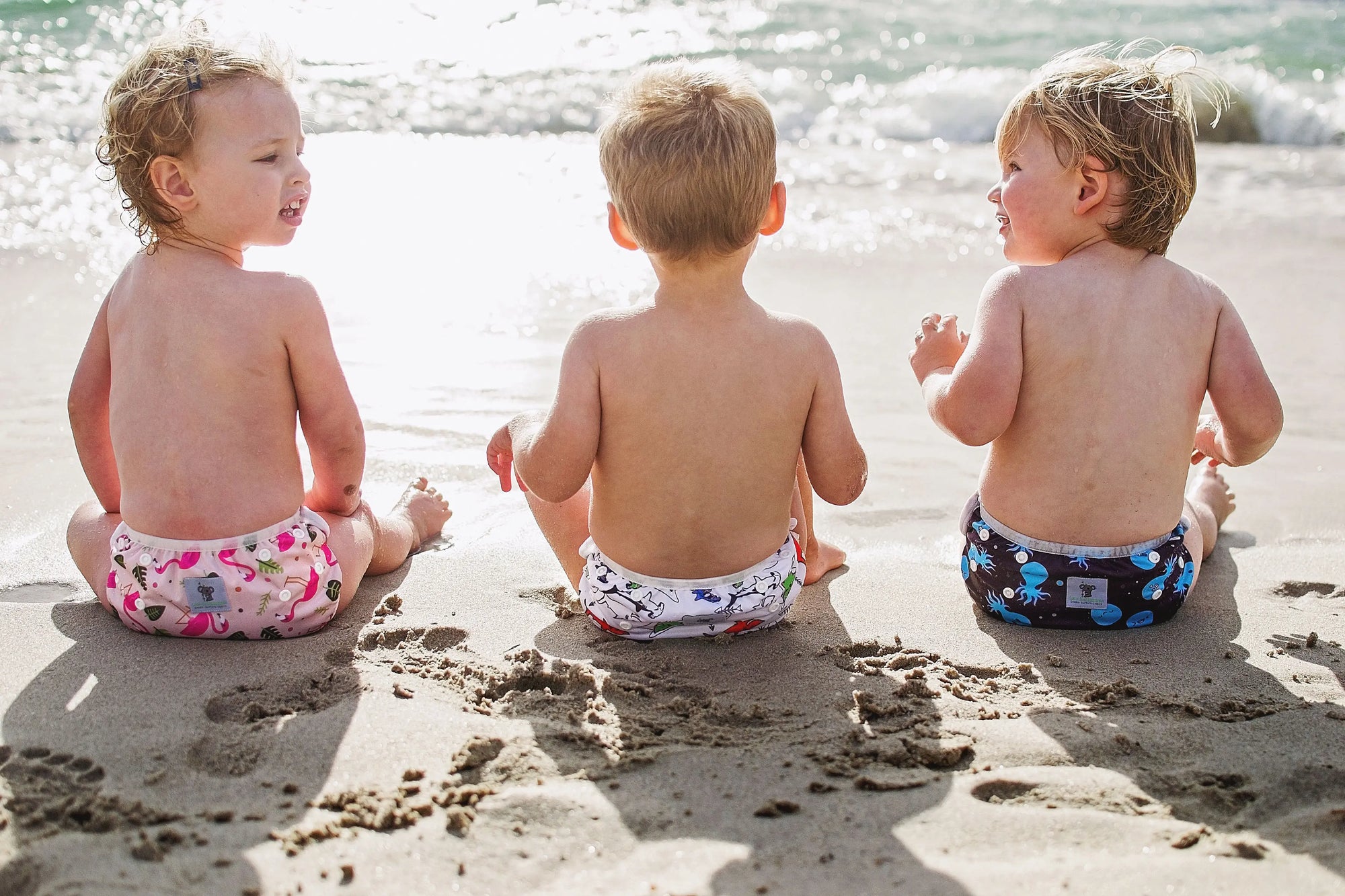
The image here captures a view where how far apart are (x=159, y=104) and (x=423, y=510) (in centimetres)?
116

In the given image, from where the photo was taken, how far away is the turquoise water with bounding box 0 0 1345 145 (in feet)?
31.2

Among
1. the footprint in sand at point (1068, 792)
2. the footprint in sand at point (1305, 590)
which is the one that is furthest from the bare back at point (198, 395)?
the footprint in sand at point (1305, 590)

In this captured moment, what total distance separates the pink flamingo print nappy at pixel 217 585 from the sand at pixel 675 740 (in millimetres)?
60

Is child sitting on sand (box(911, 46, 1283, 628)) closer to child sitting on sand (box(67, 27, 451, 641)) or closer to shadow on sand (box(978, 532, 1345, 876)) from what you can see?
shadow on sand (box(978, 532, 1345, 876))

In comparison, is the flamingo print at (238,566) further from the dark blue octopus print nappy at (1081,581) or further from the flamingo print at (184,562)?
the dark blue octopus print nappy at (1081,581)

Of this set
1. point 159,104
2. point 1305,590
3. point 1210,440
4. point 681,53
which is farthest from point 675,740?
point 681,53

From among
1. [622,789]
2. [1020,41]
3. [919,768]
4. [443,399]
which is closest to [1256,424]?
[919,768]

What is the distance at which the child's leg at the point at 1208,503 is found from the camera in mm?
3211

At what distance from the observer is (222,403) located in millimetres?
2516

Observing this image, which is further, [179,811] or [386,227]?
[386,227]

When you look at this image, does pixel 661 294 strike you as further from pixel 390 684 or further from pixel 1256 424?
pixel 1256 424

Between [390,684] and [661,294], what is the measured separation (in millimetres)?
904

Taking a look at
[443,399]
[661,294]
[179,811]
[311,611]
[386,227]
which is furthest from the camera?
[386,227]

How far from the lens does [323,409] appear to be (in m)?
2.65
